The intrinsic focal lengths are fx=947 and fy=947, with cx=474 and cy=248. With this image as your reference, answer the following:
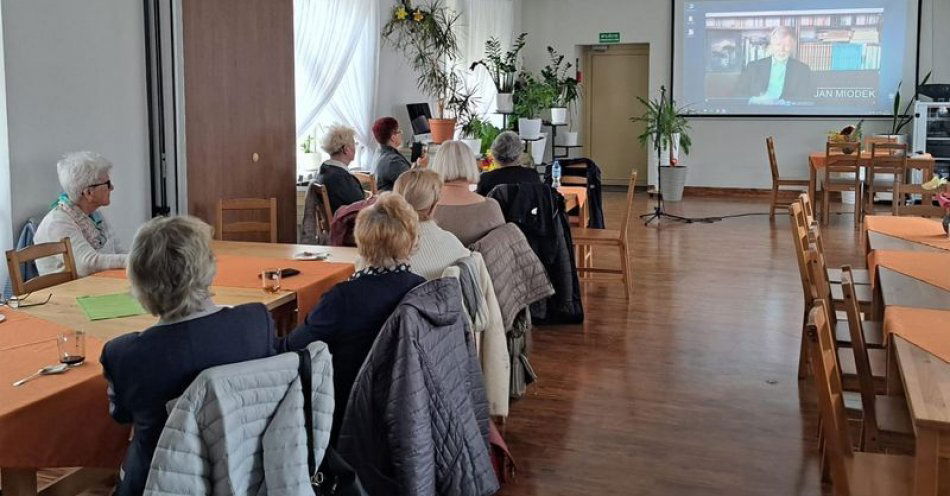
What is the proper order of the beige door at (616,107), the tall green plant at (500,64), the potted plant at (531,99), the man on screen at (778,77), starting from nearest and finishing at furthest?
the tall green plant at (500,64)
the potted plant at (531,99)
the man on screen at (778,77)
the beige door at (616,107)

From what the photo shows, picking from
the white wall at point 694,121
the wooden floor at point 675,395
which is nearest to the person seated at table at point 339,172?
the wooden floor at point 675,395

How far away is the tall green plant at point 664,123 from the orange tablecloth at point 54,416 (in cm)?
916

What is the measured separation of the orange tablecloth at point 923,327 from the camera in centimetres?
267

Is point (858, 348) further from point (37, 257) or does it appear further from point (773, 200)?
point (773, 200)

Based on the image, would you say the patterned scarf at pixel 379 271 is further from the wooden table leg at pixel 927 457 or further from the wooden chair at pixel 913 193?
the wooden chair at pixel 913 193

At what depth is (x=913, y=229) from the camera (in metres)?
4.82

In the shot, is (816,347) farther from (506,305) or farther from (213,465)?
(506,305)

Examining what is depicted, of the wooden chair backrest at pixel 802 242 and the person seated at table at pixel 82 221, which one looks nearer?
the person seated at table at pixel 82 221

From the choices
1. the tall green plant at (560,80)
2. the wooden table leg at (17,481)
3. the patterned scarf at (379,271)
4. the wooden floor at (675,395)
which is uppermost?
the tall green plant at (560,80)

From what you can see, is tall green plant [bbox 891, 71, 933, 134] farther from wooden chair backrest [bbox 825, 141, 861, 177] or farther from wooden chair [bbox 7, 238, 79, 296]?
wooden chair [bbox 7, 238, 79, 296]

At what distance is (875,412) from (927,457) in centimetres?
86

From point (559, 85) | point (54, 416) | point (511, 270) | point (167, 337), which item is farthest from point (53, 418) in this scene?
point (559, 85)

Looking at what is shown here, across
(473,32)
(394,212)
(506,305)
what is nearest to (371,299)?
(394,212)

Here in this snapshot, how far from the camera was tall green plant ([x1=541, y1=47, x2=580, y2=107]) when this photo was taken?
38.8 ft
